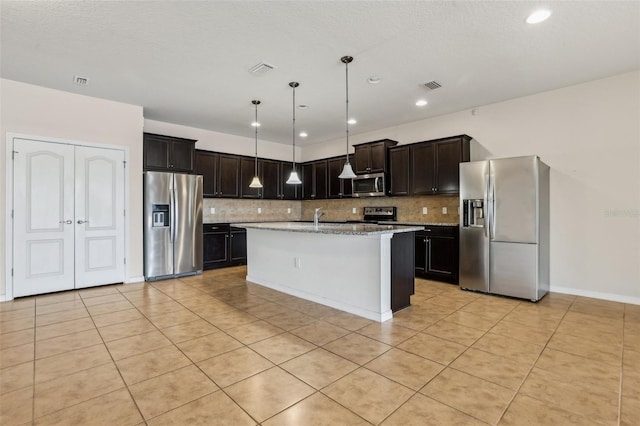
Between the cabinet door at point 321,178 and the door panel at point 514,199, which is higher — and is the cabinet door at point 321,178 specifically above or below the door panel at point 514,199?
above

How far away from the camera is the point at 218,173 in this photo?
255 inches

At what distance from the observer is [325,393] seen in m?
1.97

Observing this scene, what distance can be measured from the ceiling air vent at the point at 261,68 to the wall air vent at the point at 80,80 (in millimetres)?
2140

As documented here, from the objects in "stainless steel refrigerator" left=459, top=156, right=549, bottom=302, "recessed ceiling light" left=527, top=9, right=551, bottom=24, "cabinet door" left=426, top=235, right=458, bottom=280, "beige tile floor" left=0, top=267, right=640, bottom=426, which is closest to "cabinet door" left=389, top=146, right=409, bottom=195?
"cabinet door" left=426, top=235, right=458, bottom=280

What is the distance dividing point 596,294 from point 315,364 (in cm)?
398

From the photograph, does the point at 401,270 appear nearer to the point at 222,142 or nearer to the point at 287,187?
the point at 287,187

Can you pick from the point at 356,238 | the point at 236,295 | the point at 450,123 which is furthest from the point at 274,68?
the point at 450,123

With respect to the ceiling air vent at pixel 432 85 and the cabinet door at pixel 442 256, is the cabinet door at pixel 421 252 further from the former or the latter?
the ceiling air vent at pixel 432 85

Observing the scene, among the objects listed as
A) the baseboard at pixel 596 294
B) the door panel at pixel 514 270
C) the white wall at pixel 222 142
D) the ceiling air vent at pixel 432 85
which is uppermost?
the ceiling air vent at pixel 432 85

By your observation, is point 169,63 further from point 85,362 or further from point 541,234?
point 541,234

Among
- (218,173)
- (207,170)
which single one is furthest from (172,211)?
(218,173)

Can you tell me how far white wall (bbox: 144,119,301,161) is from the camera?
6020 mm

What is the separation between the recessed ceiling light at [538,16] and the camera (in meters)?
2.63

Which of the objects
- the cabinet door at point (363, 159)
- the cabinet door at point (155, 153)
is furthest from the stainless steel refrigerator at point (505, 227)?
the cabinet door at point (155, 153)
